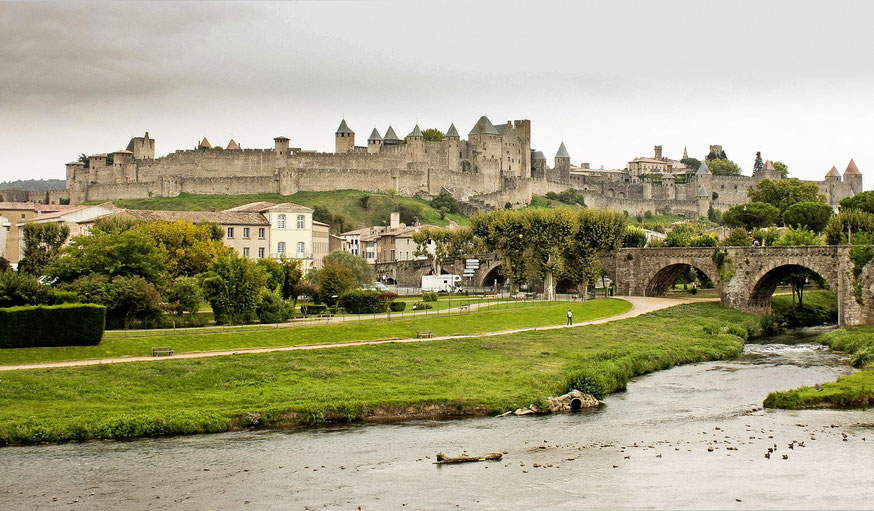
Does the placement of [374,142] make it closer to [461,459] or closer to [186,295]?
[186,295]

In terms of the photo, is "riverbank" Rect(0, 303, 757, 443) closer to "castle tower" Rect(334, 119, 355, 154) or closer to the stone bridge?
the stone bridge

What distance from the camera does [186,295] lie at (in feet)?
135

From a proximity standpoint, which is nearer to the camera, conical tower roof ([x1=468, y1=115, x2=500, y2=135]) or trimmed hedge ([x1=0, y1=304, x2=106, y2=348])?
trimmed hedge ([x1=0, y1=304, x2=106, y2=348])

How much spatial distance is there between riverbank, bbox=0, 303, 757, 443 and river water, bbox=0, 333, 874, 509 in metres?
0.96

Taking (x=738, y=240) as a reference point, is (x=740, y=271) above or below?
below

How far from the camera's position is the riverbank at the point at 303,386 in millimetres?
26484

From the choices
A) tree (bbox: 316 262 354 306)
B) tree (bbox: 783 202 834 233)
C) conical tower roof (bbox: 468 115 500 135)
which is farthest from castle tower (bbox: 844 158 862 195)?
tree (bbox: 316 262 354 306)

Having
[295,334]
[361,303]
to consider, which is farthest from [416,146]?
[295,334]

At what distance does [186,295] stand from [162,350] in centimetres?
852

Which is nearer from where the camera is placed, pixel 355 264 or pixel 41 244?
pixel 41 244

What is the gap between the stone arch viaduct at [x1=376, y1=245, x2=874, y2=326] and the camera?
50000 mm

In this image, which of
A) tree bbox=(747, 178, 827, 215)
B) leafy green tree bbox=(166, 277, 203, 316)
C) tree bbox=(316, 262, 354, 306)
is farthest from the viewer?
tree bbox=(747, 178, 827, 215)

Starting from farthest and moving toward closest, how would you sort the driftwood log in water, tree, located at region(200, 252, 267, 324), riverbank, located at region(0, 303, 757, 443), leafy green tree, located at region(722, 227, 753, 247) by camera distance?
leafy green tree, located at region(722, 227, 753, 247) < tree, located at region(200, 252, 267, 324) < riverbank, located at region(0, 303, 757, 443) < the driftwood log in water

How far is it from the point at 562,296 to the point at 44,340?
123ft
